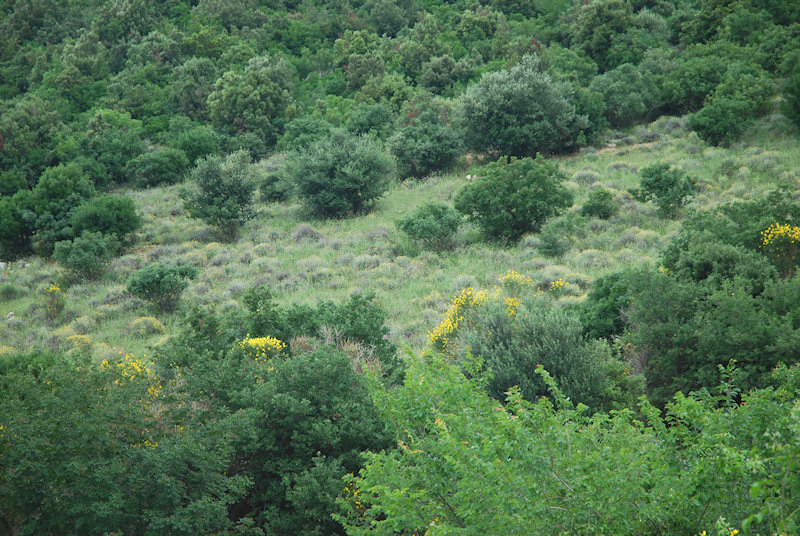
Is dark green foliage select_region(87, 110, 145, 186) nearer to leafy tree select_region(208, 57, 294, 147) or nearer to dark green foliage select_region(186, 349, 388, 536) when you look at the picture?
leafy tree select_region(208, 57, 294, 147)

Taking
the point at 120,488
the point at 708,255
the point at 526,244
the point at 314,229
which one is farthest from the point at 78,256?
the point at 708,255

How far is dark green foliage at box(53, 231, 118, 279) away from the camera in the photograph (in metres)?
24.0

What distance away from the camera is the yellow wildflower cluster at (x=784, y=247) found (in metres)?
13.6

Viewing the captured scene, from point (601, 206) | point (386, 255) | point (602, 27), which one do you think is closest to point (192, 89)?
point (386, 255)

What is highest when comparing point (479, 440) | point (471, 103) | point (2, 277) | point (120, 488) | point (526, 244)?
point (479, 440)

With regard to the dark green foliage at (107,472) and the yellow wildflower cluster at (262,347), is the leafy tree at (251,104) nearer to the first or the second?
the yellow wildflower cluster at (262,347)

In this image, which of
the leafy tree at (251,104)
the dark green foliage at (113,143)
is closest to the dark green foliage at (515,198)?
the leafy tree at (251,104)

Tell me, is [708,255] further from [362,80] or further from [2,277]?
[362,80]

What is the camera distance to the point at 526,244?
2250cm

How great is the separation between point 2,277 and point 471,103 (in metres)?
23.2

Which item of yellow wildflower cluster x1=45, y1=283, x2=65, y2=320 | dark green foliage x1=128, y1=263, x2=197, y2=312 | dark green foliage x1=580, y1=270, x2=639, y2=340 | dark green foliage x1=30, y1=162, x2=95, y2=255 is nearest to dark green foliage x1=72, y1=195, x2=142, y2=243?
dark green foliage x1=30, y1=162, x2=95, y2=255

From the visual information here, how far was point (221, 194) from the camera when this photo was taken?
92.8ft

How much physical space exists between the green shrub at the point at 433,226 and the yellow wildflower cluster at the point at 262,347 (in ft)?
36.9

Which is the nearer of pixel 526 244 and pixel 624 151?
pixel 526 244
